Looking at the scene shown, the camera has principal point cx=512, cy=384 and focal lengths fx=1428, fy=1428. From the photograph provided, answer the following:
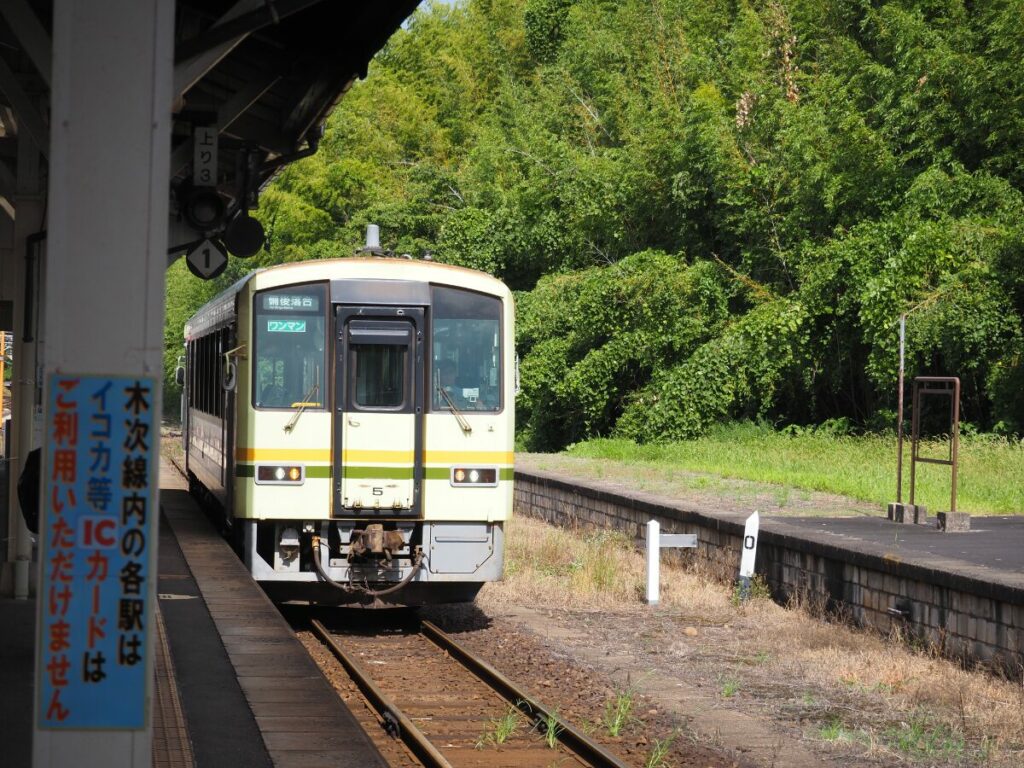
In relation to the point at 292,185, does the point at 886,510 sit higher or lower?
lower

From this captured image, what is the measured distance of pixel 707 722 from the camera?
321 inches

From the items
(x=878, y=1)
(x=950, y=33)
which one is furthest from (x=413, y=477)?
(x=878, y=1)

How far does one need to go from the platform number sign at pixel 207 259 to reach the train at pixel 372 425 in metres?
3.40

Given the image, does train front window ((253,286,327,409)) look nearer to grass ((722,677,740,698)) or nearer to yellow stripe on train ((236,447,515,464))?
yellow stripe on train ((236,447,515,464))

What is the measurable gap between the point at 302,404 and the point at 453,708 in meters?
2.95

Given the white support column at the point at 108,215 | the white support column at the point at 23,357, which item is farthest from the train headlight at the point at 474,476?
the white support column at the point at 108,215

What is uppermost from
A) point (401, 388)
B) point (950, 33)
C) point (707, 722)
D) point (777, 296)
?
point (950, 33)

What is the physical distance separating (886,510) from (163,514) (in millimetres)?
8542

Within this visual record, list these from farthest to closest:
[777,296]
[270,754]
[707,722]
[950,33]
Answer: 1. [777,296]
2. [950,33]
3. [707,722]
4. [270,754]

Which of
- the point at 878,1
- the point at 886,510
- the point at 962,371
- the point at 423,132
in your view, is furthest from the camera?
the point at 423,132

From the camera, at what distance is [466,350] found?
11.0 meters

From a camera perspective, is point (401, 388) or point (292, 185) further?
point (292, 185)

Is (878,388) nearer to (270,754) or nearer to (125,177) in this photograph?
(270,754)

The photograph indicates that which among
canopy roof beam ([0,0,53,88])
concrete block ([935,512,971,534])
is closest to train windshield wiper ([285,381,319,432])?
canopy roof beam ([0,0,53,88])
